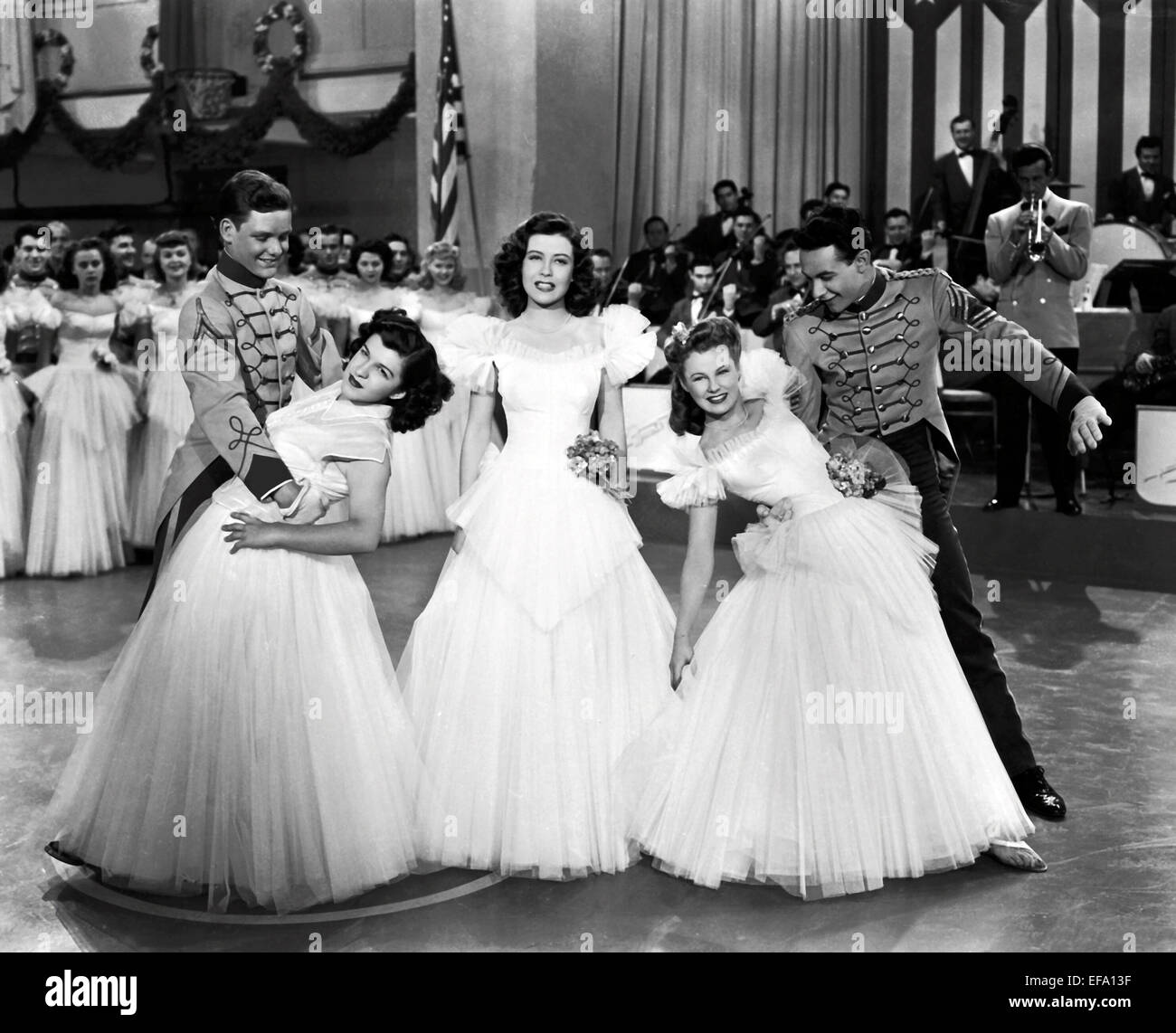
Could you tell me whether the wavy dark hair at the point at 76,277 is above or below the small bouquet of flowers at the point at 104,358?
above

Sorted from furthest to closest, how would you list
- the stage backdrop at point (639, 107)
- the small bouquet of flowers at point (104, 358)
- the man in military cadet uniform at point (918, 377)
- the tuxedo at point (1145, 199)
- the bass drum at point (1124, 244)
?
1. the stage backdrop at point (639, 107)
2. the tuxedo at point (1145, 199)
3. the bass drum at point (1124, 244)
4. the small bouquet of flowers at point (104, 358)
5. the man in military cadet uniform at point (918, 377)

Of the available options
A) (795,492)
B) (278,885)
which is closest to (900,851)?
(795,492)

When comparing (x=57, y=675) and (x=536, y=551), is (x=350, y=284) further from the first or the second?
(x=536, y=551)

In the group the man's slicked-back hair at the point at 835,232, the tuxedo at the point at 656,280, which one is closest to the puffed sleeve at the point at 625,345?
the man's slicked-back hair at the point at 835,232

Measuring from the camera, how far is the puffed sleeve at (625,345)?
140 inches

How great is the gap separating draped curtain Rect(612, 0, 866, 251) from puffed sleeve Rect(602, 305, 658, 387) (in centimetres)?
767

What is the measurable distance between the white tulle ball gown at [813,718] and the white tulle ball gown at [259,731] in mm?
615

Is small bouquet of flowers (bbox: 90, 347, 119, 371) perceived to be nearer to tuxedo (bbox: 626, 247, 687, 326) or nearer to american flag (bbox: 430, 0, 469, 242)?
american flag (bbox: 430, 0, 469, 242)

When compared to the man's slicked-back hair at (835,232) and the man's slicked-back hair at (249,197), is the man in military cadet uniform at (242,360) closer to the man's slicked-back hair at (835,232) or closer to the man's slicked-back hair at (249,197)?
the man's slicked-back hair at (249,197)

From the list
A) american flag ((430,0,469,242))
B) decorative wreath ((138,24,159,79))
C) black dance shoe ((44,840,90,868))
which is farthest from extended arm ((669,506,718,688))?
decorative wreath ((138,24,159,79))

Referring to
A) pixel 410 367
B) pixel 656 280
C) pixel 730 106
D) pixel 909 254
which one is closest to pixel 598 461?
pixel 410 367

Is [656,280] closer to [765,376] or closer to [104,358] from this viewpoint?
[104,358]

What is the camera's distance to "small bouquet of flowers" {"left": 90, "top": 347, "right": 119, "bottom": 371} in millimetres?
7129

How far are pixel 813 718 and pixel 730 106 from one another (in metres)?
9.20
